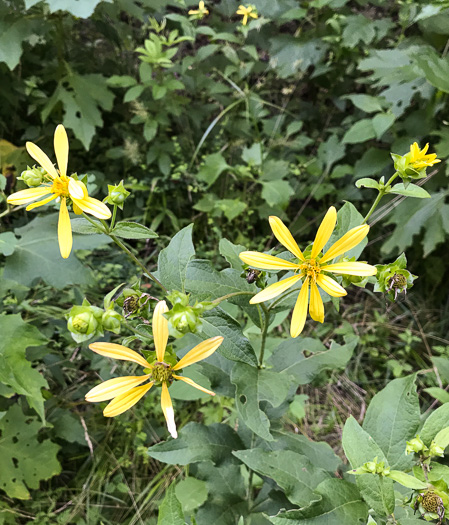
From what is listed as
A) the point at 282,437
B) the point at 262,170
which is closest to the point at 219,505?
the point at 282,437

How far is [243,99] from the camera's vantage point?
2.35 m

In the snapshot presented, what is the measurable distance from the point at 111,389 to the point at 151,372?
8 cm

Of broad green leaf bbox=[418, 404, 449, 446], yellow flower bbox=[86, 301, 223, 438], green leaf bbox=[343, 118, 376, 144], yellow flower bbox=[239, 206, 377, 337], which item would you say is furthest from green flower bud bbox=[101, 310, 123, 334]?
green leaf bbox=[343, 118, 376, 144]

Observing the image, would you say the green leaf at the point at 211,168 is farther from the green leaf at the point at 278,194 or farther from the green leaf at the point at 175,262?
the green leaf at the point at 175,262

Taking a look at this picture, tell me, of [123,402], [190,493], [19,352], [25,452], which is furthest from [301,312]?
[25,452]

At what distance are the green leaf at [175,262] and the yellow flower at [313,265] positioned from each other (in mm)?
187

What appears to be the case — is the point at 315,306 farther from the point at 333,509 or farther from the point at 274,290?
the point at 333,509

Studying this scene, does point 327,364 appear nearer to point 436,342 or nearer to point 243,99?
point 436,342

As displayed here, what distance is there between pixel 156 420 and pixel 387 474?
3.95 feet

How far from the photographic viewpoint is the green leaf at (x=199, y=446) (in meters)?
1.05

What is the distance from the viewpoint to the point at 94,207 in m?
0.81

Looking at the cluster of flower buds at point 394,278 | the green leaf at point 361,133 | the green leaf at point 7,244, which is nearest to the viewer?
the cluster of flower buds at point 394,278

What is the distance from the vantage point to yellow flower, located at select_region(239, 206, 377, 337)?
80 cm

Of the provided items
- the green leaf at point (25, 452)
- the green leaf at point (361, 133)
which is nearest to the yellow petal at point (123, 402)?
the green leaf at point (25, 452)
